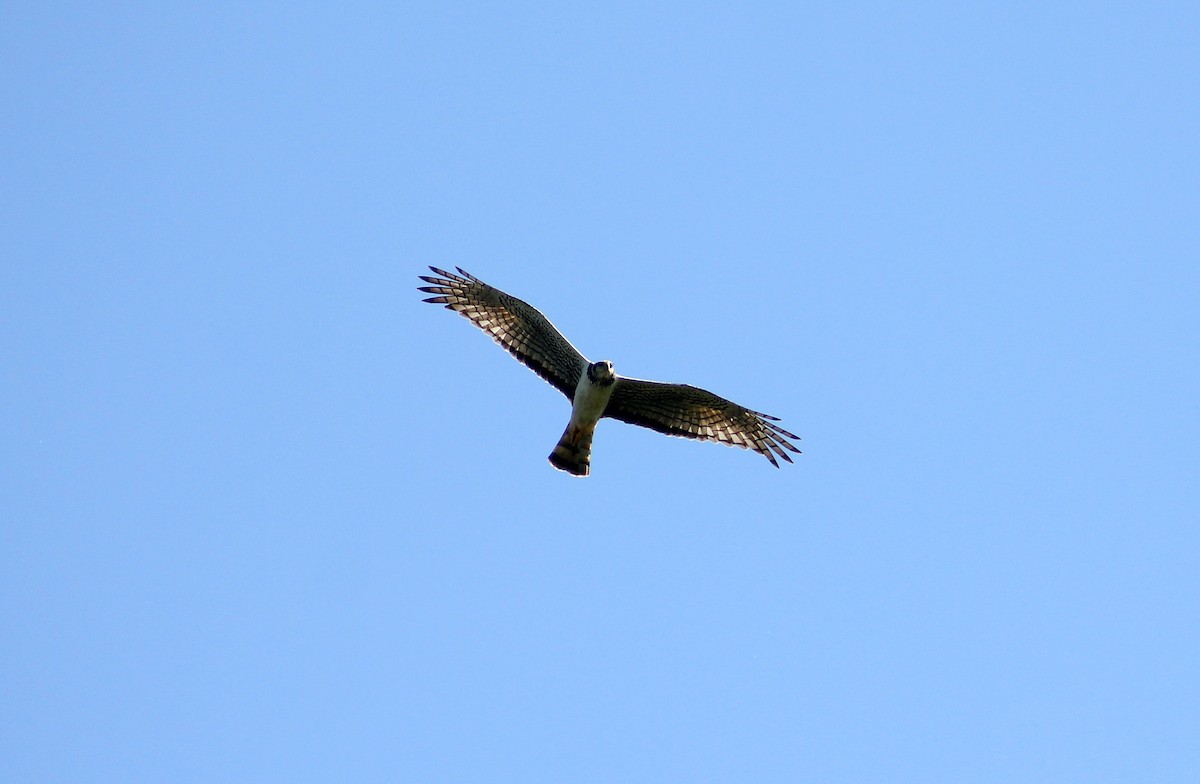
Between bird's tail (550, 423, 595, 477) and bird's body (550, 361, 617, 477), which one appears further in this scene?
bird's tail (550, 423, 595, 477)

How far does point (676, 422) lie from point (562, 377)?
1443 millimetres

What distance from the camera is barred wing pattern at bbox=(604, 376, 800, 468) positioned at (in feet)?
46.2

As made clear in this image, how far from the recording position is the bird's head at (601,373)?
13.2 meters

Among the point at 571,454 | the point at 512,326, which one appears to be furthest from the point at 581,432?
the point at 512,326

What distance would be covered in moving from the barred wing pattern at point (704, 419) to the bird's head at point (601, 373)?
70 cm

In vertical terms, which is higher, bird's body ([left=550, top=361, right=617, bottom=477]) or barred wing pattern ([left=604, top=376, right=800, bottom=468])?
barred wing pattern ([left=604, top=376, right=800, bottom=468])

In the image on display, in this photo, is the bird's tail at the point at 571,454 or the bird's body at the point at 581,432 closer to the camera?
the bird's body at the point at 581,432

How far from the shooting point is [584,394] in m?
13.5

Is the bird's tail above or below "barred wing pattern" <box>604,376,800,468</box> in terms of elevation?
below

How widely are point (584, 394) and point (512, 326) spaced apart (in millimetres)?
1309

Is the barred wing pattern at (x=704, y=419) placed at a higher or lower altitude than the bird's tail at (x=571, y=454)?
higher

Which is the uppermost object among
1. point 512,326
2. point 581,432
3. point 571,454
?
point 512,326

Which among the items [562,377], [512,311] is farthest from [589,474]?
[512,311]

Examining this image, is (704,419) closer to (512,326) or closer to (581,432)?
(581,432)
